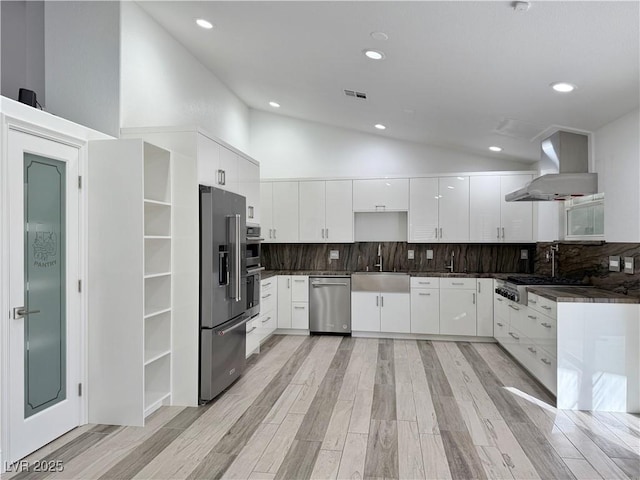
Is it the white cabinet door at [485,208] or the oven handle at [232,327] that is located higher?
the white cabinet door at [485,208]

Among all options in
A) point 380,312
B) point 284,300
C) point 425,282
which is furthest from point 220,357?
point 425,282

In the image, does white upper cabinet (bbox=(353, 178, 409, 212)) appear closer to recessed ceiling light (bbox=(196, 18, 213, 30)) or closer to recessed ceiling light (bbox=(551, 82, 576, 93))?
recessed ceiling light (bbox=(551, 82, 576, 93))

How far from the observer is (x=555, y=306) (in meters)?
3.39

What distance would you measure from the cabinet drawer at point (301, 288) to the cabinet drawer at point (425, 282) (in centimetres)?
148

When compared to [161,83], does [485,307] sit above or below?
below

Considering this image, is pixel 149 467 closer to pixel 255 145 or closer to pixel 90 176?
pixel 90 176

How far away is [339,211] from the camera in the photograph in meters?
6.15

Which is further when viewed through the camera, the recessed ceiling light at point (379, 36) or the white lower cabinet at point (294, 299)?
the white lower cabinet at point (294, 299)

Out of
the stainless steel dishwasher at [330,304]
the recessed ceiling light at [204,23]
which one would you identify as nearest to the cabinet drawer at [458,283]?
the stainless steel dishwasher at [330,304]

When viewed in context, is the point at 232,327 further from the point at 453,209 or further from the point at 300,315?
the point at 453,209

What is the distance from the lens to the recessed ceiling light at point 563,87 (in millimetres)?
3125

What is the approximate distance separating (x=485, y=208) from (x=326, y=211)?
2217 mm

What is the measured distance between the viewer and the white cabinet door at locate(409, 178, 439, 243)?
589 centimetres

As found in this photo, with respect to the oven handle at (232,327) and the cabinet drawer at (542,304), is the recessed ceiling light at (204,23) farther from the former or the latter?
the cabinet drawer at (542,304)
